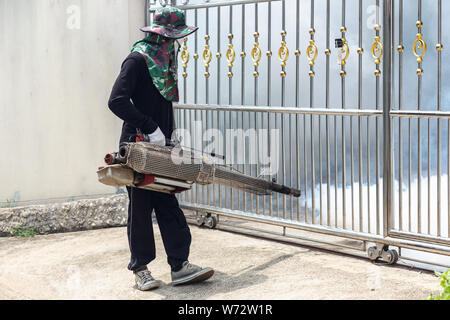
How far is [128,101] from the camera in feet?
15.6

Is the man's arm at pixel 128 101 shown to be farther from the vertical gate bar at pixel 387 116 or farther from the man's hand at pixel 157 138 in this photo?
the vertical gate bar at pixel 387 116

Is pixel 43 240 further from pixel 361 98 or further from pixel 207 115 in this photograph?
pixel 361 98

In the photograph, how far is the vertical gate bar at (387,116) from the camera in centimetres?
553

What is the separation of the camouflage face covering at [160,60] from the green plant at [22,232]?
2.73 meters

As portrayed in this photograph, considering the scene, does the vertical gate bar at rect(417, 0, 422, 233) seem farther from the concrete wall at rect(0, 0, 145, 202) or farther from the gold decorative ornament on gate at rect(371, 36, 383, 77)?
the concrete wall at rect(0, 0, 145, 202)

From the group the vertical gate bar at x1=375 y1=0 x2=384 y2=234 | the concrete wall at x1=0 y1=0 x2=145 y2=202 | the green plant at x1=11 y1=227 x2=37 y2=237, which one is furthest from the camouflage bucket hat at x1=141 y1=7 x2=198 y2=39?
the green plant at x1=11 y1=227 x2=37 y2=237

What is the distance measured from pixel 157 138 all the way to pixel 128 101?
339mm

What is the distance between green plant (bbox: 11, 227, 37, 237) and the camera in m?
6.91

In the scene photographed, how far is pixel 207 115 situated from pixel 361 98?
187 cm

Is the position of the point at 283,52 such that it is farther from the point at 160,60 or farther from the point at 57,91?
the point at 57,91

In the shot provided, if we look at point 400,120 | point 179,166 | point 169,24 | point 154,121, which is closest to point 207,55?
point 169,24

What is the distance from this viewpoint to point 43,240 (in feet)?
22.3

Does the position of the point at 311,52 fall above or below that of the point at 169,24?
below
